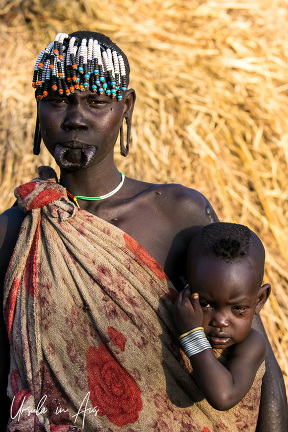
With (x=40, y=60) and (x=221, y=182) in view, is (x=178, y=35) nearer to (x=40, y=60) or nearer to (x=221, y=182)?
(x=221, y=182)

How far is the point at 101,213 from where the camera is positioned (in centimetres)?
209

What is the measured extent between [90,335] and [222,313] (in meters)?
0.39

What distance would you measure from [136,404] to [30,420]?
303 millimetres

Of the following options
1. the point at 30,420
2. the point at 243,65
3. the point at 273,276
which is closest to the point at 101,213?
the point at 30,420

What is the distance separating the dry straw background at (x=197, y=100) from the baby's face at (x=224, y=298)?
7.07 feet

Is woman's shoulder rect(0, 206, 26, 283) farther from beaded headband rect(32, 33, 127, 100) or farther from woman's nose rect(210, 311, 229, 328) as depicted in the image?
woman's nose rect(210, 311, 229, 328)

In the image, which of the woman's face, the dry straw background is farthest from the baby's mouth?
the dry straw background

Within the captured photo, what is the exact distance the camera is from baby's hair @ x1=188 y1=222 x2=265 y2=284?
1856 mm

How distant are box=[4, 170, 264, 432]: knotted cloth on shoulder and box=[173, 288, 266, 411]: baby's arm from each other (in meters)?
0.10

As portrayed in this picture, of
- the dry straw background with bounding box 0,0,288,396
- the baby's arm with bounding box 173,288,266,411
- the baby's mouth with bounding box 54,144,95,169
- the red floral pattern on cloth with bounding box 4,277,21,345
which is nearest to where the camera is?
the baby's arm with bounding box 173,288,266,411

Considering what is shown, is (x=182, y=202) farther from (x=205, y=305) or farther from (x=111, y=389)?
(x=111, y=389)

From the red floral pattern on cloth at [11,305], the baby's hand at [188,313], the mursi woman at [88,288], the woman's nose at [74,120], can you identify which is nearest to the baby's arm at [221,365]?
the baby's hand at [188,313]

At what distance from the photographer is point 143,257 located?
6.40ft

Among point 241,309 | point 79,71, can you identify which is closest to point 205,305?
point 241,309
